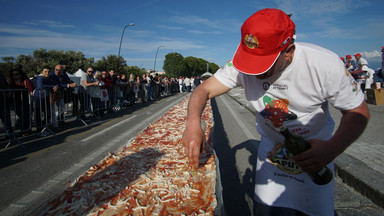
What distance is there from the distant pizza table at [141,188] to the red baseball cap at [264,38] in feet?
3.44

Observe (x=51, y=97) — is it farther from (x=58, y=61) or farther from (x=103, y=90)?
(x=58, y=61)

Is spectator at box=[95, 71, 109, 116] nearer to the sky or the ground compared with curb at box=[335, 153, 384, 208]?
nearer to the sky

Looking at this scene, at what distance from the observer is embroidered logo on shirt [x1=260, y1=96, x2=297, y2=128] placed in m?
1.86

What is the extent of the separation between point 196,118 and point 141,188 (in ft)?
3.37

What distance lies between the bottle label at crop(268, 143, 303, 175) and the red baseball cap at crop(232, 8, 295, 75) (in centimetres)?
76

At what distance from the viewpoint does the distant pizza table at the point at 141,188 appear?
6.22ft

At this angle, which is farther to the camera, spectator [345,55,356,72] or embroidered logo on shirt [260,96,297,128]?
spectator [345,55,356,72]

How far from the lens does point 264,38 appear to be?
1.47 meters

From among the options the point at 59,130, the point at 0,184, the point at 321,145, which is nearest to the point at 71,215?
the point at 321,145

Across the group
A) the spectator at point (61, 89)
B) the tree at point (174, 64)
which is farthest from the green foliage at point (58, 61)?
the tree at point (174, 64)

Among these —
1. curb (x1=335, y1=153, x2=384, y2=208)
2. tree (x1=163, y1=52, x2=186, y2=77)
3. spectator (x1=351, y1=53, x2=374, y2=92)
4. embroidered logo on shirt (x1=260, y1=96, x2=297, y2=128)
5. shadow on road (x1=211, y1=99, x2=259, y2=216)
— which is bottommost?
shadow on road (x1=211, y1=99, x2=259, y2=216)

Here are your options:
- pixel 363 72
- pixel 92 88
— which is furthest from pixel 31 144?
pixel 363 72

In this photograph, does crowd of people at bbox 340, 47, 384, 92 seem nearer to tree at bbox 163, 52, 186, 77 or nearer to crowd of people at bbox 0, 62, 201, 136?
crowd of people at bbox 0, 62, 201, 136

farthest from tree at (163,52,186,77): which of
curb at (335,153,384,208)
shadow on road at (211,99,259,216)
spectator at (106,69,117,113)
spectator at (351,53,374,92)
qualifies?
curb at (335,153,384,208)
